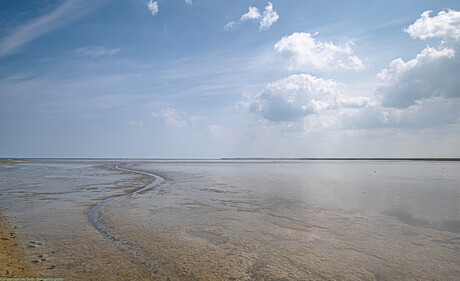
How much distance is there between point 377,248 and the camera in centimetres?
491

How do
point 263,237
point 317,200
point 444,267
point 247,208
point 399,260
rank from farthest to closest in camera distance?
point 317,200 < point 247,208 < point 263,237 < point 399,260 < point 444,267

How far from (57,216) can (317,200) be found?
9.66 meters

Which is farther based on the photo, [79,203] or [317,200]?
[317,200]

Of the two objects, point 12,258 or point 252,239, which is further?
point 252,239

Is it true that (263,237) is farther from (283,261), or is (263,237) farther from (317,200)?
(317,200)

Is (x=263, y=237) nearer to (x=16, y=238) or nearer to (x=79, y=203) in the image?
(x=16, y=238)

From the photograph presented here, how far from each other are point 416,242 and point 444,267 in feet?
4.24

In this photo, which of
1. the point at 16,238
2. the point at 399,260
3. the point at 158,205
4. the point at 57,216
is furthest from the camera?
the point at 158,205

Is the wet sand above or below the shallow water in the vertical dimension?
above

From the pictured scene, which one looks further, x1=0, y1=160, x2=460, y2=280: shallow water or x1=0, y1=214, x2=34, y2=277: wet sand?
x1=0, y1=160, x2=460, y2=280: shallow water

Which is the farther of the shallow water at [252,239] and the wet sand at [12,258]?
the shallow water at [252,239]

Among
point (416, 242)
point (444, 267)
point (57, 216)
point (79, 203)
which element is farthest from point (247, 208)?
point (79, 203)

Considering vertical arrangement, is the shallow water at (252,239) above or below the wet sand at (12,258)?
below

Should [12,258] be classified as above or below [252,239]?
above
